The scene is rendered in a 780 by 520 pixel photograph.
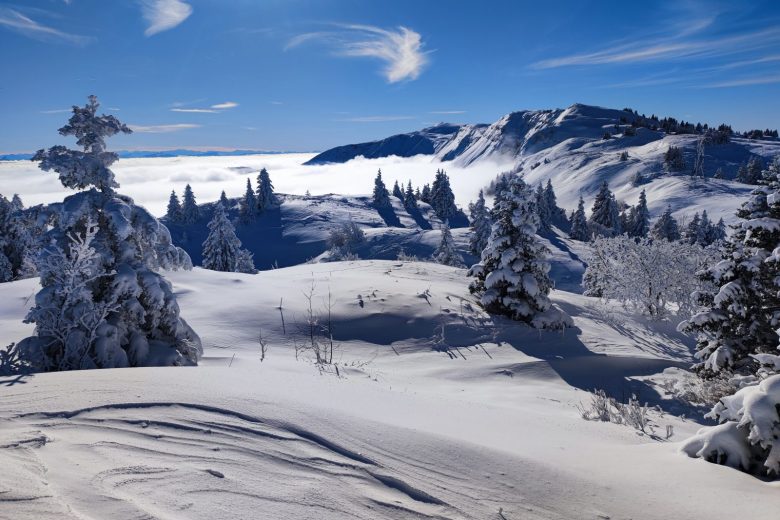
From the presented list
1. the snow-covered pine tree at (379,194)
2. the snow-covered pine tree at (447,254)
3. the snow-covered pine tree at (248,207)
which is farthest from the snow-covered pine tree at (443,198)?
the snow-covered pine tree at (447,254)

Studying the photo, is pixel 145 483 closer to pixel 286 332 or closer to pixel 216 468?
pixel 216 468

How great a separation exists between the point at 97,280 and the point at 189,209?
7832cm

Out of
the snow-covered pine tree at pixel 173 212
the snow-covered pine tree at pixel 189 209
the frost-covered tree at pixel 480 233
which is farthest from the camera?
the snow-covered pine tree at pixel 189 209

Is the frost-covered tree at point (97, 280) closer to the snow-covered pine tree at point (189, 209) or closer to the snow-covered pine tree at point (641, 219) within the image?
the snow-covered pine tree at point (189, 209)

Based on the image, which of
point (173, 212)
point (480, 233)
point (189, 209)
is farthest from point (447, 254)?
point (173, 212)

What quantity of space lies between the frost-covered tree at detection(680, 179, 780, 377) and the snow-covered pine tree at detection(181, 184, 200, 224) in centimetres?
8185

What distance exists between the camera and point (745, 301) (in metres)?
12.1

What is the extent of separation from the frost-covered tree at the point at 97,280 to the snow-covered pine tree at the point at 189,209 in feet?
253

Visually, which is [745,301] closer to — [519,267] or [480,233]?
[519,267]

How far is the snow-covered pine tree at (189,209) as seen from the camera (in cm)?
8031

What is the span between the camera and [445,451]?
4.57 meters

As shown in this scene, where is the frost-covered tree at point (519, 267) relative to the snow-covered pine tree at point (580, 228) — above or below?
below

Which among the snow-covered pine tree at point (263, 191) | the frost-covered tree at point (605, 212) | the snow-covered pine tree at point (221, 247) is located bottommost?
the snow-covered pine tree at point (221, 247)

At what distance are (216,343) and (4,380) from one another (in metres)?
6.60
